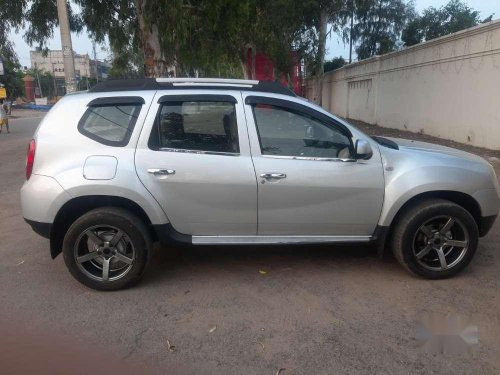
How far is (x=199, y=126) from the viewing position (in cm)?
411

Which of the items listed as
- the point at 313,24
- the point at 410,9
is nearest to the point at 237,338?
the point at 313,24

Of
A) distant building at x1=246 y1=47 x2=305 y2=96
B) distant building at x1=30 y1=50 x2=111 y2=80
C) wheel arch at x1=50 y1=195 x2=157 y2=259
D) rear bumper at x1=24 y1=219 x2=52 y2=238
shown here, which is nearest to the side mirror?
wheel arch at x1=50 y1=195 x2=157 y2=259

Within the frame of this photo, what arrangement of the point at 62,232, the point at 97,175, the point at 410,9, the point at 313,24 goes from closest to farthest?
the point at 97,175 < the point at 62,232 < the point at 313,24 < the point at 410,9

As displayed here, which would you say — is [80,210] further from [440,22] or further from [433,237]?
[440,22]

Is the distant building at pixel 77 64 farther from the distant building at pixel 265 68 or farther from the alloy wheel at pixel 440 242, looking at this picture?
the alloy wheel at pixel 440 242

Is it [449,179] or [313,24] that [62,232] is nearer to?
[449,179]

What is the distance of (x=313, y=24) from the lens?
26938 millimetres

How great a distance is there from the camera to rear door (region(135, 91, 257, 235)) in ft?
12.9

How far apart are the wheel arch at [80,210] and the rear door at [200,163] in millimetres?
238

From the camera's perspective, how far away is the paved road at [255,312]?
10.0 feet

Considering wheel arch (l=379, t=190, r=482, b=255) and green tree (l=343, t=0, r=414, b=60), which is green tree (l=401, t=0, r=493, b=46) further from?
wheel arch (l=379, t=190, r=482, b=255)

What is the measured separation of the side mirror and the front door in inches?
2.0

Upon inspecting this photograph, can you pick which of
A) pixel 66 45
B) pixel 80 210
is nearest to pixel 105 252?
pixel 80 210

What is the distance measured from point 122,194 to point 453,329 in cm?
281
